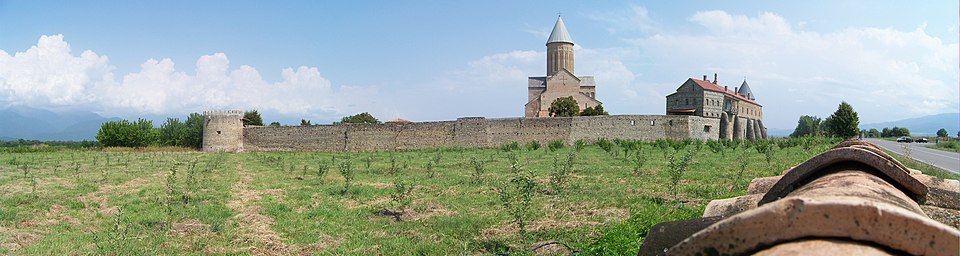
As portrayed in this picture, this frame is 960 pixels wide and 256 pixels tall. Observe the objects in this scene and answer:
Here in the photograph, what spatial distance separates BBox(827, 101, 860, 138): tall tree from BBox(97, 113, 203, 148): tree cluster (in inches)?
2204

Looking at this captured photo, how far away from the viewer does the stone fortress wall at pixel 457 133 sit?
4016 cm

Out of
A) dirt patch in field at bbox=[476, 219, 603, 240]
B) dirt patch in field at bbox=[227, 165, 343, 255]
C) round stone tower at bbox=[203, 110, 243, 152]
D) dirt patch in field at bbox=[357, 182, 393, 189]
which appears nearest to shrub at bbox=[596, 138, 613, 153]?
dirt patch in field at bbox=[357, 182, 393, 189]

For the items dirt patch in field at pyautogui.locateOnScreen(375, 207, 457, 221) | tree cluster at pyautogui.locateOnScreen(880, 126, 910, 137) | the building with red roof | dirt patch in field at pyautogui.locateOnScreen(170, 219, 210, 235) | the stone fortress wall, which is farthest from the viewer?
tree cluster at pyautogui.locateOnScreen(880, 126, 910, 137)

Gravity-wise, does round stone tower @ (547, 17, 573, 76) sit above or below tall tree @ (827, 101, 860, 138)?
above

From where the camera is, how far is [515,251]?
278 inches

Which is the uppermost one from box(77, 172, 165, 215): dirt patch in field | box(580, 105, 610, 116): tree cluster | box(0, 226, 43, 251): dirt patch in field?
box(580, 105, 610, 116): tree cluster

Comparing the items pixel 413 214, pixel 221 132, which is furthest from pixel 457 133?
pixel 413 214

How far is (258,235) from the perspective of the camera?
8.46 metres

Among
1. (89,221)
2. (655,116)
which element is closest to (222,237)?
(89,221)

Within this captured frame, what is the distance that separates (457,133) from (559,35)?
28.8m

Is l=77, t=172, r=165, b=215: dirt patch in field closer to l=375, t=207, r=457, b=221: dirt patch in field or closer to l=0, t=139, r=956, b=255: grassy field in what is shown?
l=0, t=139, r=956, b=255: grassy field

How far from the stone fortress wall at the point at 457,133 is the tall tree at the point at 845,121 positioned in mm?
17365

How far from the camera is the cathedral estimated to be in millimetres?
61406

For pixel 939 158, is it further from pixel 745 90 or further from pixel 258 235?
pixel 745 90
